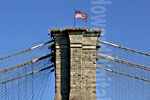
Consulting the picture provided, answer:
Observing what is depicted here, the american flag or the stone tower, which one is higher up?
the american flag

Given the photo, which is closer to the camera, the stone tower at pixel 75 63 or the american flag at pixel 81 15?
the stone tower at pixel 75 63

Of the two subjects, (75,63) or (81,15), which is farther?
(81,15)

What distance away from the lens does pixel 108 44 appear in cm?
4225

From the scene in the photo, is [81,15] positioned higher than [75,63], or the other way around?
[81,15]

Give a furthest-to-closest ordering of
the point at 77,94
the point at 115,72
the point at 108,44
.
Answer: the point at 115,72 < the point at 108,44 < the point at 77,94

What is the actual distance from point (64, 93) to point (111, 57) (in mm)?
6538

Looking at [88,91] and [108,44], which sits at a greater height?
[108,44]

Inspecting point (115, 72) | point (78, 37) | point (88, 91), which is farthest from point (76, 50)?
point (115, 72)

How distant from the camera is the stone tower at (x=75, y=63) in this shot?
39.2 meters

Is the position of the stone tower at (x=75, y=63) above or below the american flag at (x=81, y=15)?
below

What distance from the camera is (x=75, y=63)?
39.7 m

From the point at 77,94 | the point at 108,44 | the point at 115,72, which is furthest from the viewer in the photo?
the point at 115,72

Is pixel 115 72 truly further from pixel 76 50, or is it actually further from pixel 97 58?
pixel 76 50

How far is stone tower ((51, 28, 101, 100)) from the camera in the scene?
39219 millimetres
